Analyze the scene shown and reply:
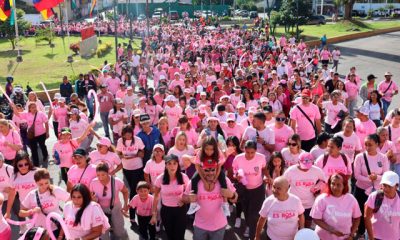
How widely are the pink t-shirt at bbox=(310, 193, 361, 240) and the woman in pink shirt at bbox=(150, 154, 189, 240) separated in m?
1.66

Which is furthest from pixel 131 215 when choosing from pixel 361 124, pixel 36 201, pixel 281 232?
pixel 361 124

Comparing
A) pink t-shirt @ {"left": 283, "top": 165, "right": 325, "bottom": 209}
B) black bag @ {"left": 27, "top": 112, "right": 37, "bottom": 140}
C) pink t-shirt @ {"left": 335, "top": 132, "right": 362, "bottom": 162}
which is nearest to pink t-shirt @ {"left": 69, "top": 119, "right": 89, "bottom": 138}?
black bag @ {"left": 27, "top": 112, "right": 37, "bottom": 140}

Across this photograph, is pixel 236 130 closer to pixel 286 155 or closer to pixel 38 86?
pixel 286 155

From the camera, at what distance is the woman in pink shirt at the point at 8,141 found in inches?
299

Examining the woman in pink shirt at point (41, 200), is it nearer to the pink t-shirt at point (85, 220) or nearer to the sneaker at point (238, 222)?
the pink t-shirt at point (85, 220)

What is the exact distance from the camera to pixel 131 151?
6.95m

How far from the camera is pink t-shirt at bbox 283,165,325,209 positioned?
541cm

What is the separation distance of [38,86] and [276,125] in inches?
616

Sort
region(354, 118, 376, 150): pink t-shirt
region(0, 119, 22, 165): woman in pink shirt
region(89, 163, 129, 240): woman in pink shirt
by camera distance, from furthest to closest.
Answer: region(0, 119, 22, 165): woman in pink shirt
region(354, 118, 376, 150): pink t-shirt
region(89, 163, 129, 240): woman in pink shirt

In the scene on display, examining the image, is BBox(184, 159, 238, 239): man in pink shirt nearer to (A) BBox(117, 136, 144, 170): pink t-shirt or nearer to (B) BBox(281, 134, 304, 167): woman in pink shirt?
(B) BBox(281, 134, 304, 167): woman in pink shirt

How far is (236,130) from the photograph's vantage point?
7645 millimetres

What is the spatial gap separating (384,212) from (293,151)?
1685mm

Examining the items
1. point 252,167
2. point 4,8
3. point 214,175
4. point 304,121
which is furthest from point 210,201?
point 4,8

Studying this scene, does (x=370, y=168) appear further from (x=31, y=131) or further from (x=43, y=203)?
(x=31, y=131)
